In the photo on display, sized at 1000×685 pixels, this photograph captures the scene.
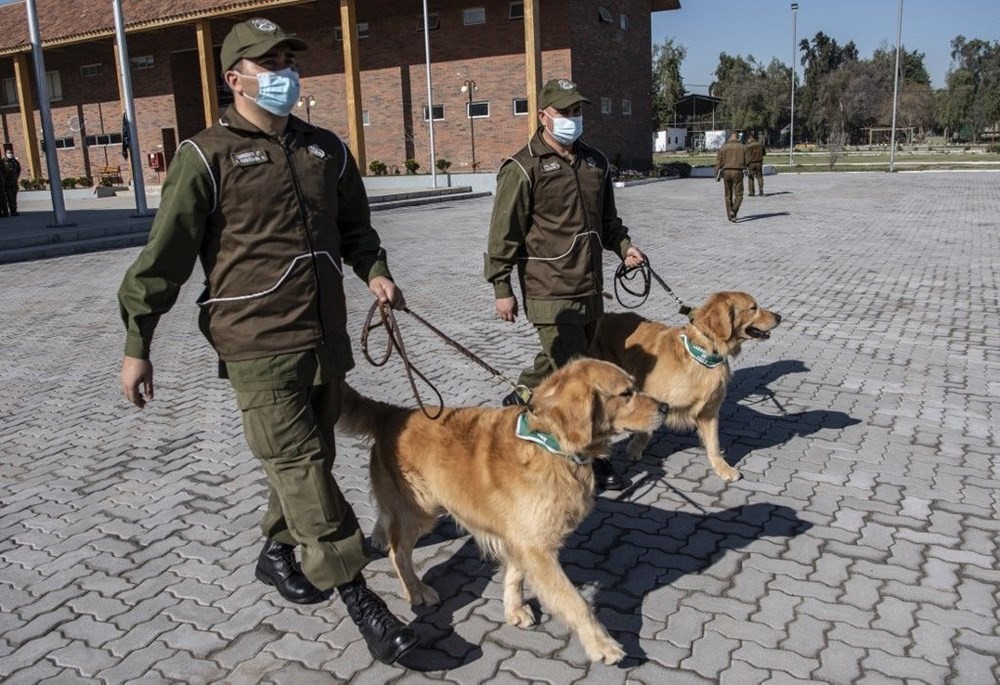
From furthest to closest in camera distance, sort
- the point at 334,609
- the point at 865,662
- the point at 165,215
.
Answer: the point at 334,609, the point at 865,662, the point at 165,215

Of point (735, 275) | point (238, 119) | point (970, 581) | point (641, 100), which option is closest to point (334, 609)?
point (238, 119)

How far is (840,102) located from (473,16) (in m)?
55.4

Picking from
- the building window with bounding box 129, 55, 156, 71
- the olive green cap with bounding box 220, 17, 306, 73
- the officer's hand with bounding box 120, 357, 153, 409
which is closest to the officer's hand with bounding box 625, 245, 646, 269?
the olive green cap with bounding box 220, 17, 306, 73

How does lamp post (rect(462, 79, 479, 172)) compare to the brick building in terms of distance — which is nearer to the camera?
the brick building

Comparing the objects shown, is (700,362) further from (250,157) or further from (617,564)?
(250,157)

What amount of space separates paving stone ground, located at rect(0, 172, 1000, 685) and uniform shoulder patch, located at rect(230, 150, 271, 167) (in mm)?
1911

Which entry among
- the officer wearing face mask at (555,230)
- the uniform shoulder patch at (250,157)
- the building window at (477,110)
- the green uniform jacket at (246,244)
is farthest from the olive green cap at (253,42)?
the building window at (477,110)

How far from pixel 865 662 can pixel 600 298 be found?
243 centimetres

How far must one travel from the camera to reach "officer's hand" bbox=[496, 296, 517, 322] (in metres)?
4.63

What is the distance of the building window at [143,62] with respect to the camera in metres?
40.2

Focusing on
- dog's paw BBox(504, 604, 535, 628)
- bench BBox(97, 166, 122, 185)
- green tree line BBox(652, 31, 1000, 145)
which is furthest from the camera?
green tree line BBox(652, 31, 1000, 145)

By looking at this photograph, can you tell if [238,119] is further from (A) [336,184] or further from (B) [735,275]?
(B) [735,275]

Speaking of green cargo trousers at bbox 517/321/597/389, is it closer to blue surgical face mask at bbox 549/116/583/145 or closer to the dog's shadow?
the dog's shadow

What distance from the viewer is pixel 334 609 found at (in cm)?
354
